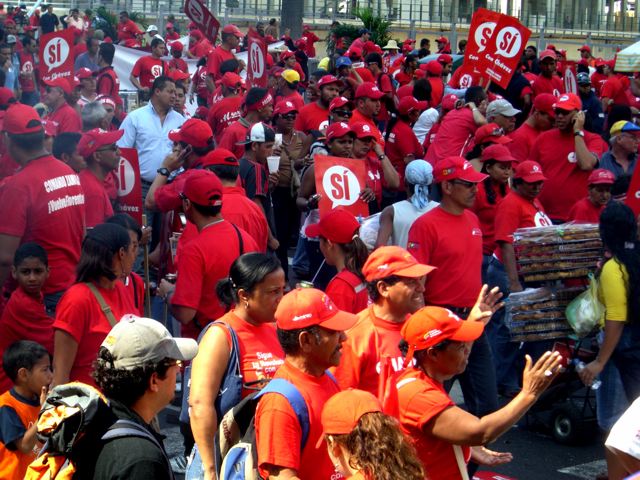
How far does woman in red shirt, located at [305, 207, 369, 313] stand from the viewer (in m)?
5.99

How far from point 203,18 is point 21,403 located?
10.1m

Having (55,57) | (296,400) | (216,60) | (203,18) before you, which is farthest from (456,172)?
(216,60)

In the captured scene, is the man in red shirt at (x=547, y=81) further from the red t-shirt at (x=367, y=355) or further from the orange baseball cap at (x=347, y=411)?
the orange baseball cap at (x=347, y=411)

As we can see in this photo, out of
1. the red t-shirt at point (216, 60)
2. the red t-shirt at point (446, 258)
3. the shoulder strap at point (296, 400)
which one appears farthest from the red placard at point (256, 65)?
the shoulder strap at point (296, 400)

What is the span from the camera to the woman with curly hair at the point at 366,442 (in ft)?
10.5

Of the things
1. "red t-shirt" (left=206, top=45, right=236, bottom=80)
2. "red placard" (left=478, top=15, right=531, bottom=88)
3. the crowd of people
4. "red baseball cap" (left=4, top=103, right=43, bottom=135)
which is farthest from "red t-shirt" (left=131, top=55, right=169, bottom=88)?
"red baseball cap" (left=4, top=103, right=43, bottom=135)

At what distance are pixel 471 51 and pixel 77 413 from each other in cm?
1002

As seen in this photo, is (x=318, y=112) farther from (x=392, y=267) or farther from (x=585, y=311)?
(x=392, y=267)

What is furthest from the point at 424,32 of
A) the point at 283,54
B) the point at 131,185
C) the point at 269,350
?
the point at 269,350

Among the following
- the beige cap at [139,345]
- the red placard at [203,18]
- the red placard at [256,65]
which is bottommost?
the beige cap at [139,345]

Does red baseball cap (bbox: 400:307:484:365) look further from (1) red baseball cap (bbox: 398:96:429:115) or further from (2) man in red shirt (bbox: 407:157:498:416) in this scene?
(1) red baseball cap (bbox: 398:96:429:115)

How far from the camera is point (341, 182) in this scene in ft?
28.5

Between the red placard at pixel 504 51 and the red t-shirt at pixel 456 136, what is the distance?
1.34 m

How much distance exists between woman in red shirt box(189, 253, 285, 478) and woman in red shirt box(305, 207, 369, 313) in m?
1.05
